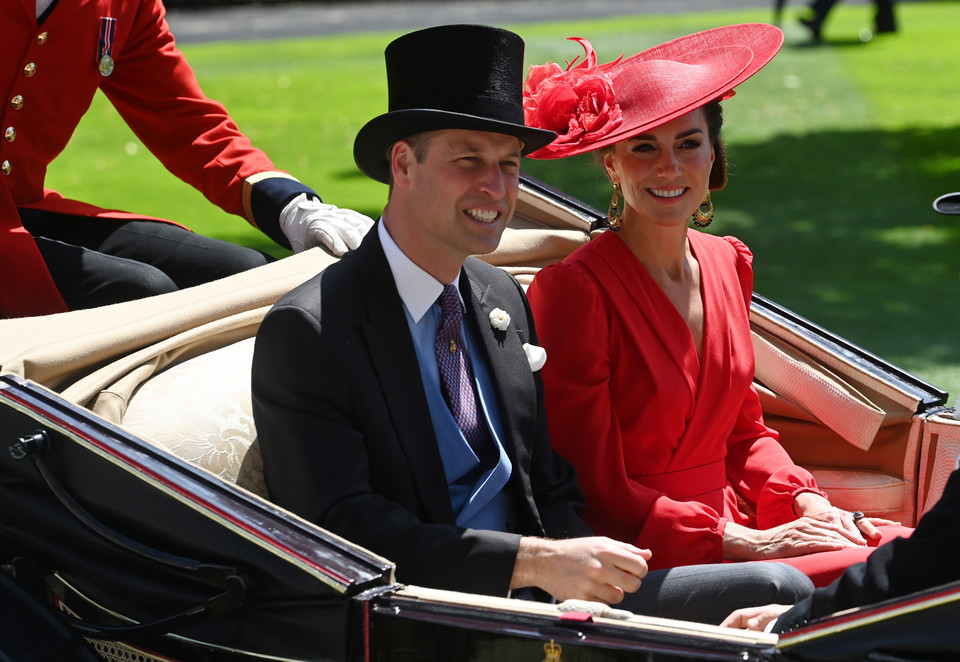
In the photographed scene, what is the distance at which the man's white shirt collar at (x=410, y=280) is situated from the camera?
7.55 feet

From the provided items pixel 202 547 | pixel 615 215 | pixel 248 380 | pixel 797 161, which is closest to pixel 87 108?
pixel 248 380

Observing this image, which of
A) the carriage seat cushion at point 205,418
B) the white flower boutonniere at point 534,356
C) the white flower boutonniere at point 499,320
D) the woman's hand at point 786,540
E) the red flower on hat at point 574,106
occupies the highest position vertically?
the red flower on hat at point 574,106

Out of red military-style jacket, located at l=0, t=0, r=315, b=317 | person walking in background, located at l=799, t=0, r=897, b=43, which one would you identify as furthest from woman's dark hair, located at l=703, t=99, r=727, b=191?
person walking in background, located at l=799, t=0, r=897, b=43

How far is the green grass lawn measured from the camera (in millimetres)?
7168

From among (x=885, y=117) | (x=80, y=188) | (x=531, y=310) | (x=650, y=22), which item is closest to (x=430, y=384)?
(x=531, y=310)

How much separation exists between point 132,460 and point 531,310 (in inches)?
40.2

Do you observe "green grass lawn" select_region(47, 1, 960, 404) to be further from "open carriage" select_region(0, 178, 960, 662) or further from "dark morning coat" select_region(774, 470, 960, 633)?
"dark morning coat" select_region(774, 470, 960, 633)

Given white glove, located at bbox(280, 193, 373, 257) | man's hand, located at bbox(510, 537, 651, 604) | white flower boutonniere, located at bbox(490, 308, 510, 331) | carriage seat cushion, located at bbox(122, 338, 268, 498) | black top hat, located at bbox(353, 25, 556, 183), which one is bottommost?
man's hand, located at bbox(510, 537, 651, 604)

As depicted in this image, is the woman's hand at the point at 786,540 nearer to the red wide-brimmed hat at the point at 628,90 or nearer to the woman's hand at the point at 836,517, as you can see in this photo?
the woman's hand at the point at 836,517

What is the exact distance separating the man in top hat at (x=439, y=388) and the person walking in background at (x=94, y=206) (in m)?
0.51

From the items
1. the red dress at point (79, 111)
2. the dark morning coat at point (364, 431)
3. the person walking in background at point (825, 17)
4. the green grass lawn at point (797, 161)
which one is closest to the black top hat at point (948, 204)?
the dark morning coat at point (364, 431)

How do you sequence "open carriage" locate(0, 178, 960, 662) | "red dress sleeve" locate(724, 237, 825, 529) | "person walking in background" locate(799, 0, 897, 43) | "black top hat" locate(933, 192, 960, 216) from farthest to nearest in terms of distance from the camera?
"person walking in background" locate(799, 0, 897, 43) < "red dress sleeve" locate(724, 237, 825, 529) < "black top hat" locate(933, 192, 960, 216) < "open carriage" locate(0, 178, 960, 662)

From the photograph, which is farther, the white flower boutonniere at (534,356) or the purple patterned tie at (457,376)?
the white flower boutonniere at (534,356)

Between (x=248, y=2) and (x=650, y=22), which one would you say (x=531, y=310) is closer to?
(x=650, y=22)
